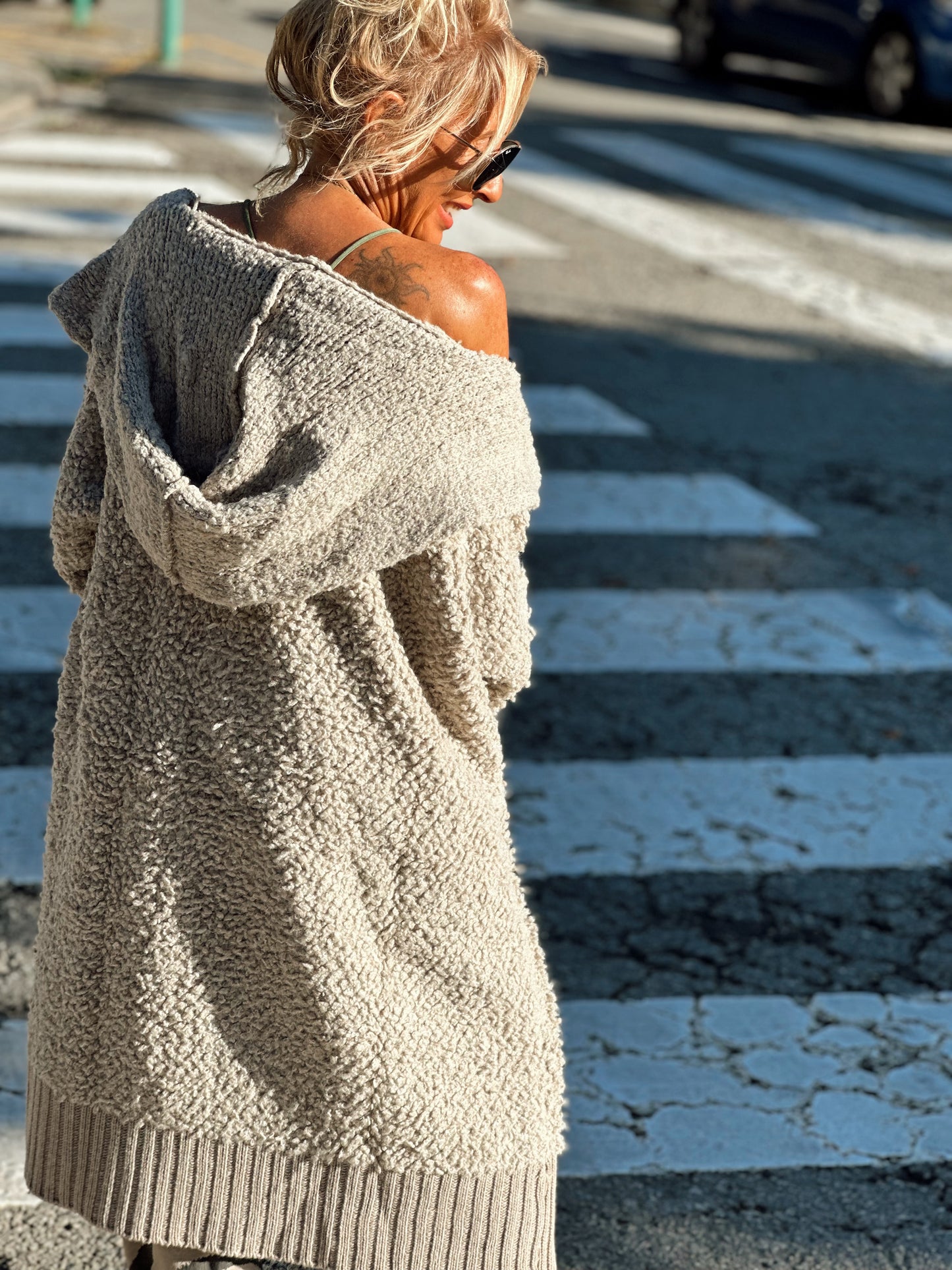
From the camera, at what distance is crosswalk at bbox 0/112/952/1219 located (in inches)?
107

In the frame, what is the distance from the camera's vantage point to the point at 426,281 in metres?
1.62

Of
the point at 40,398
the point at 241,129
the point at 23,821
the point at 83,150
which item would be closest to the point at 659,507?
the point at 40,398

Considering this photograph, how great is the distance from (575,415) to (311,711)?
4.64 metres

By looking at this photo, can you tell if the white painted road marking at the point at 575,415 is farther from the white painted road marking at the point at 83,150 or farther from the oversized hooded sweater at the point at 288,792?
the white painted road marking at the point at 83,150

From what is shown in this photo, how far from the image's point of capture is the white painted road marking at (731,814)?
137 inches

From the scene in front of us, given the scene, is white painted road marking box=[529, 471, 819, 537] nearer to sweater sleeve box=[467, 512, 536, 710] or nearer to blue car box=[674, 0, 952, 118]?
sweater sleeve box=[467, 512, 536, 710]

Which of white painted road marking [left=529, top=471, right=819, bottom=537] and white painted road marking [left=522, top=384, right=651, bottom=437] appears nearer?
white painted road marking [left=529, top=471, right=819, bottom=537]

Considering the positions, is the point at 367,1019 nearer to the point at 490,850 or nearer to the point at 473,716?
the point at 490,850

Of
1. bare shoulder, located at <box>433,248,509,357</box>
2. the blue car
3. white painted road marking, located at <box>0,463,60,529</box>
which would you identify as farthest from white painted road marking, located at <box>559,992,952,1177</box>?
the blue car

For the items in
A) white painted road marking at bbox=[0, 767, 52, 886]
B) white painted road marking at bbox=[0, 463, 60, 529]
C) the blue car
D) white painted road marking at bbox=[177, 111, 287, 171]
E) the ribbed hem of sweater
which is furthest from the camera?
the blue car

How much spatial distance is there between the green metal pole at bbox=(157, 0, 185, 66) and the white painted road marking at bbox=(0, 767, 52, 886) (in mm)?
12269

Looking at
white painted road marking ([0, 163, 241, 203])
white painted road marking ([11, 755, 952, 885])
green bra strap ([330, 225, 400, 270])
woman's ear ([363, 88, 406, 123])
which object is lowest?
white painted road marking ([11, 755, 952, 885])

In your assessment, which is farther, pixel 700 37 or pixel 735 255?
pixel 700 37

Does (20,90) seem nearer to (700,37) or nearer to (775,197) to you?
(775,197)
